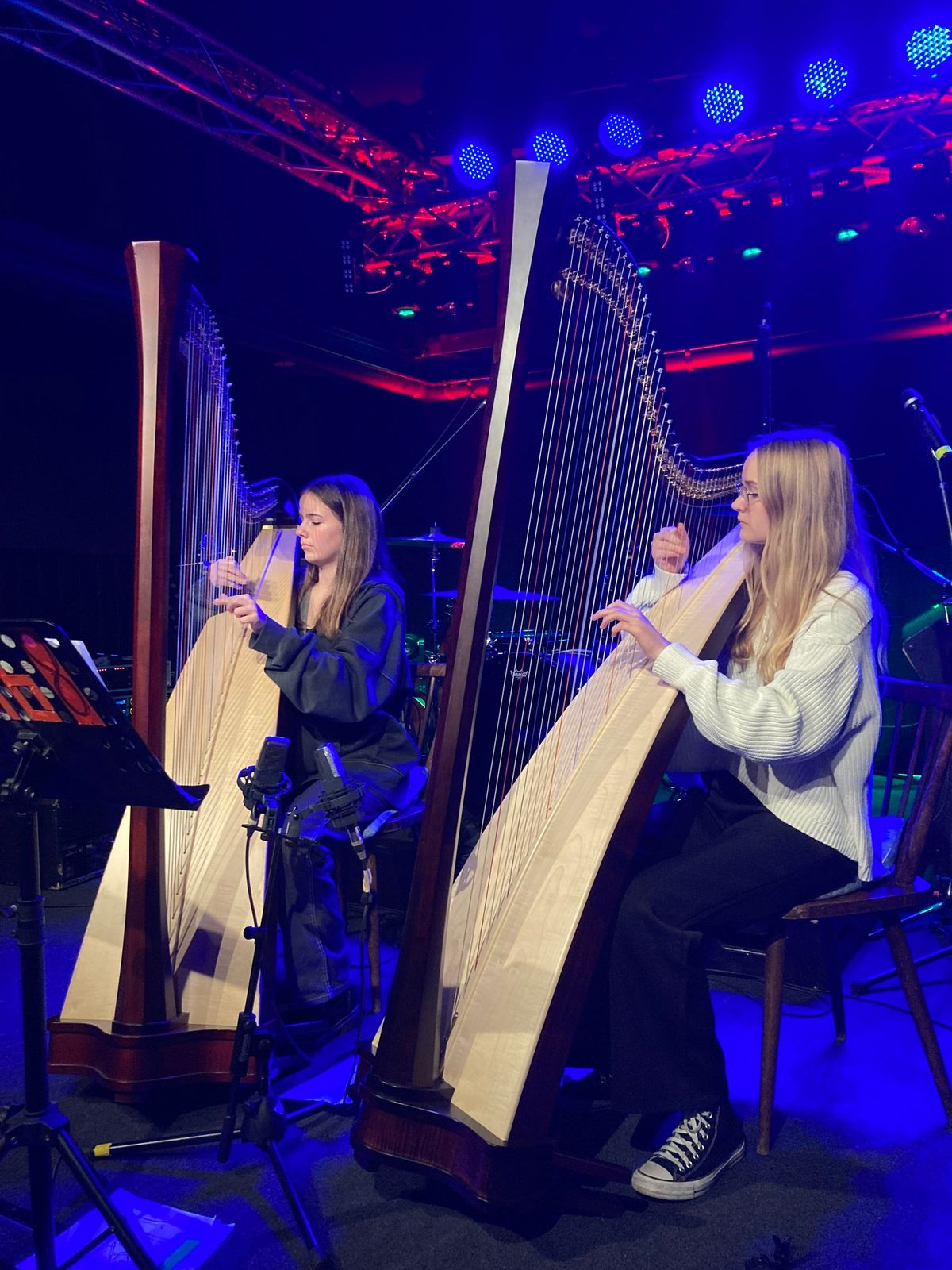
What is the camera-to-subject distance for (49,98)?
16.5 ft

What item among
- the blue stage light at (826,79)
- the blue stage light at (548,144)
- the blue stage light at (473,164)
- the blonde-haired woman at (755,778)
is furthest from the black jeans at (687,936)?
the blue stage light at (473,164)

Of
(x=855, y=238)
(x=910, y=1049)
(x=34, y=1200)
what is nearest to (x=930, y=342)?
(x=855, y=238)

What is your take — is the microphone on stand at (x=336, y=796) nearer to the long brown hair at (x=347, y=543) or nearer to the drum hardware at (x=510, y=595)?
the drum hardware at (x=510, y=595)

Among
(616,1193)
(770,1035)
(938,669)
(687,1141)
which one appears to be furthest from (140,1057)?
(938,669)

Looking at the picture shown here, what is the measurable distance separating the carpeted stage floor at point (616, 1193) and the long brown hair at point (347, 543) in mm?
1200

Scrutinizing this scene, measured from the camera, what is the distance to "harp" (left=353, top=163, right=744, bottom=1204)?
59.3 inches

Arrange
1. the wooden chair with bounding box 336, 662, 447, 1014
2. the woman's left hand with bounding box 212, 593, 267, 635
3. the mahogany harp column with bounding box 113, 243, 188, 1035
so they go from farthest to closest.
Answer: the wooden chair with bounding box 336, 662, 447, 1014, the woman's left hand with bounding box 212, 593, 267, 635, the mahogany harp column with bounding box 113, 243, 188, 1035

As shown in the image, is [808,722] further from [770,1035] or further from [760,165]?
[760,165]

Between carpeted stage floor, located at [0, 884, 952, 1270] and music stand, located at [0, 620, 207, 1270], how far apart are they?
0.93 ft

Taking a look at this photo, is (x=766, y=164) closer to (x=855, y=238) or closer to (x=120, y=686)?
(x=855, y=238)

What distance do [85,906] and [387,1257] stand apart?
2530 millimetres

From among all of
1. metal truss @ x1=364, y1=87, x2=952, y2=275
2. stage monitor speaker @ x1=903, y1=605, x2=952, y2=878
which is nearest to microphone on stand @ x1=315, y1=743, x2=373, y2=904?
stage monitor speaker @ x1=903, y1=605, x2=952, y2=878

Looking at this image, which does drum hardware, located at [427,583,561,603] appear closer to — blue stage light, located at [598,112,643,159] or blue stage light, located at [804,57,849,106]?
blue stage light, located at [598,112,643,159]

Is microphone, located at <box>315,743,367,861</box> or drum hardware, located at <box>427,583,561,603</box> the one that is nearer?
microphone, located at <box>315,743,367,861</box>
